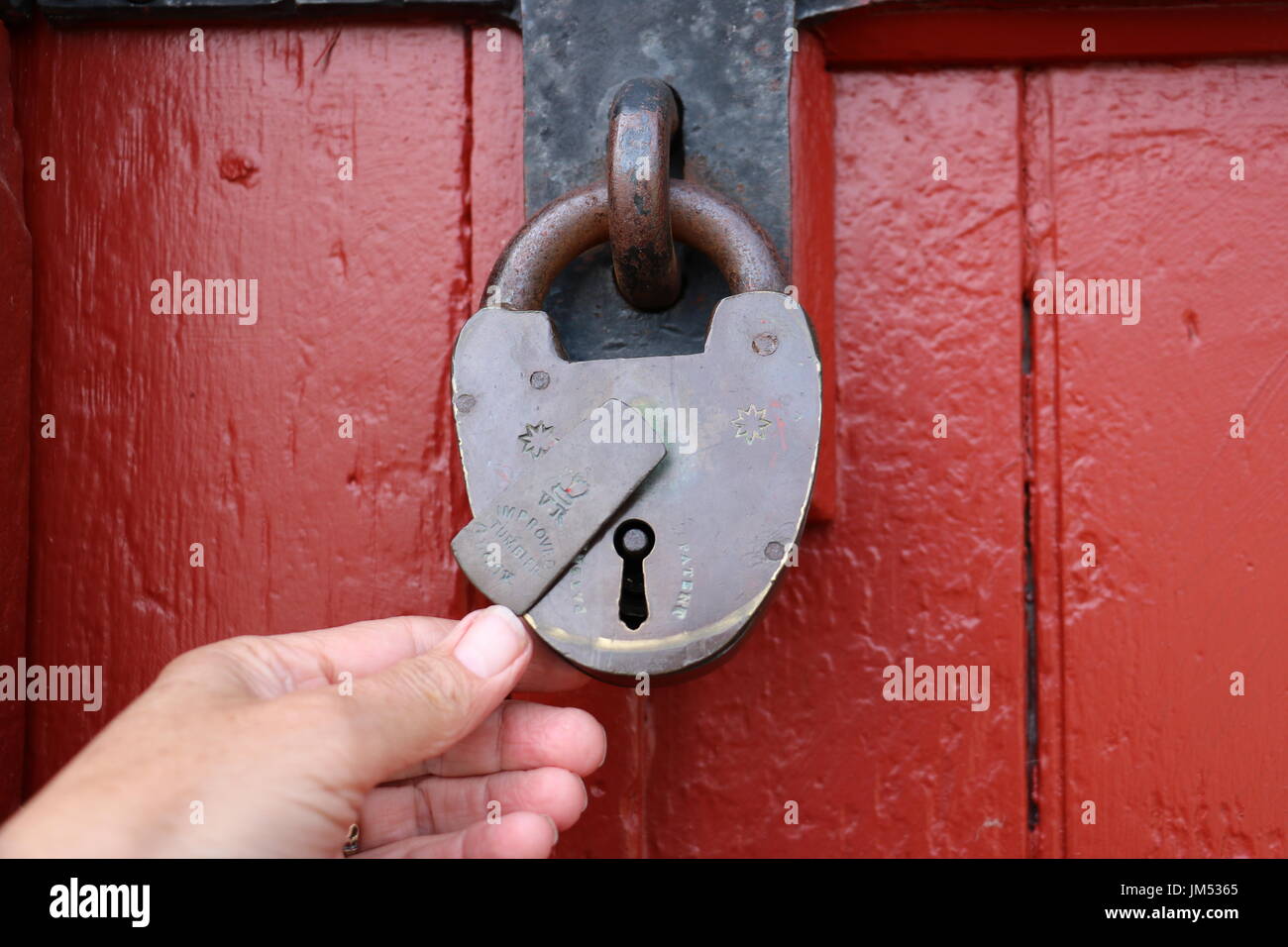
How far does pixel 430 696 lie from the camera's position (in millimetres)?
533

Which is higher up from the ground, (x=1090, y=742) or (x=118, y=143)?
(x=118, y=143)

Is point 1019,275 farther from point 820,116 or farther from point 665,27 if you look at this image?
point 665,27

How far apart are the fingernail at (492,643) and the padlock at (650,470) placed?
0.04 ft

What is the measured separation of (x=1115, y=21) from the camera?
0.66m

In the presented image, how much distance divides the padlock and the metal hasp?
54mm

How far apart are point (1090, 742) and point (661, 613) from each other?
1.17 feet

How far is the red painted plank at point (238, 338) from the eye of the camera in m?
0.70

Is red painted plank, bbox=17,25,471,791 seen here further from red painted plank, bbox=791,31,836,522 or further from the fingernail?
red painted plank, bbox=791,31,836,522

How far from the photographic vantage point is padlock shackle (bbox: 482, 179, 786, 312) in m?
0.57

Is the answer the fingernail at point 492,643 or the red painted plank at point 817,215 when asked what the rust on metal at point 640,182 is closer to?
the red painted plank at point 817,215

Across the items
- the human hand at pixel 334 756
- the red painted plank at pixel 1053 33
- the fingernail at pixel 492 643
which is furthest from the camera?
the red painted plank at pixel 1053 33

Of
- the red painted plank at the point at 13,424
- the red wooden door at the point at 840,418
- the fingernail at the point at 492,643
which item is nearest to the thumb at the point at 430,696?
the fingernail at the point at 492,643

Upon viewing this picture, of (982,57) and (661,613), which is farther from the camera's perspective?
(982,57)

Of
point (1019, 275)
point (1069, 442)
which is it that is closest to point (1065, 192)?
point (1019, 275)
